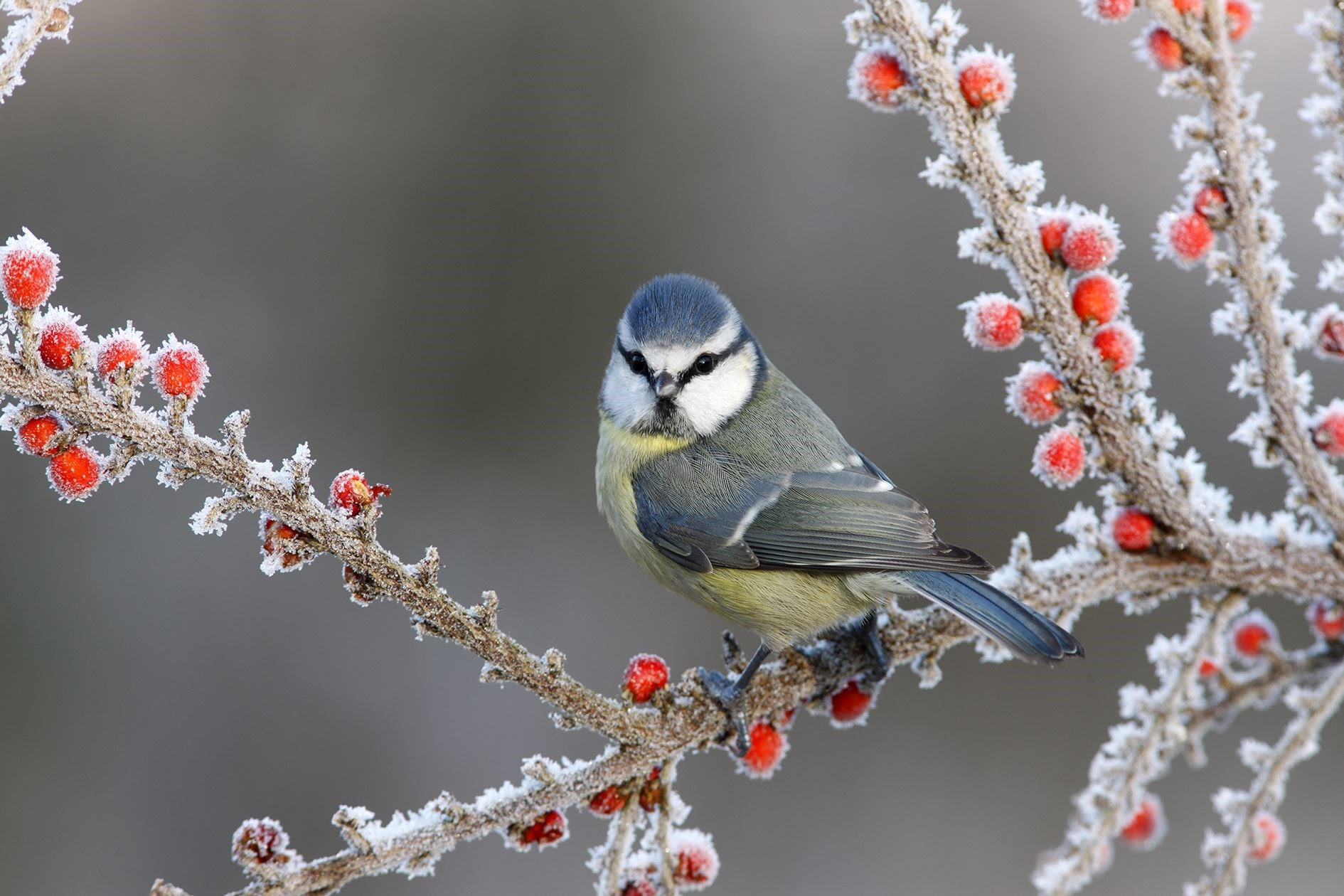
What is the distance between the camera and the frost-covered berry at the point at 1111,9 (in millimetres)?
1559

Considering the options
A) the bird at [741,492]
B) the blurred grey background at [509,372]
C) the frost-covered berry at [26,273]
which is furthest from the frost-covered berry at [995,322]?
the blurred grey background at [509,372]

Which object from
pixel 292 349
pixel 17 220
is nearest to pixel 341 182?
pixel 292 349

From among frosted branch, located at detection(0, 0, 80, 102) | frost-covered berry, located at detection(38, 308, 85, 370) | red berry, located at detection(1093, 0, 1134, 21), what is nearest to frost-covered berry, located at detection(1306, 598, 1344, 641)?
red berry, located at detection(1093, 0, 1134, 21)

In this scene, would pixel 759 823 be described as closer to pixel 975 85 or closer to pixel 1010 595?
pixel 1010 595

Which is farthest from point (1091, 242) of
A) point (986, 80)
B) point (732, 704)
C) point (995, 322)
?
point (732, 704)

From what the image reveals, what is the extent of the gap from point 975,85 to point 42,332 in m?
1.23

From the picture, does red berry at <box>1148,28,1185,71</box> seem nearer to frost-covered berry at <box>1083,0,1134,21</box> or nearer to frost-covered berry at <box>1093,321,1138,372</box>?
frost-covered berry at <box>1083,0,1134,21</box>

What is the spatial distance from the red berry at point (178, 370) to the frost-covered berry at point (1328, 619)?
186cm

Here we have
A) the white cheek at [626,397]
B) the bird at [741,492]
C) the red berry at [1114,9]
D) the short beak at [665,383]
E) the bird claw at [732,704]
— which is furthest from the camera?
the white cheek at [626,397]

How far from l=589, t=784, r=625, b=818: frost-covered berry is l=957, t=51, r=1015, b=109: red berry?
44.2 inches

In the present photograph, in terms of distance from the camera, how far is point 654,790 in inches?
66.6

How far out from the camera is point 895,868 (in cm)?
397

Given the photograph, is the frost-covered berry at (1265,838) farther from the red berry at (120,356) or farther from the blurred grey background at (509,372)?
the blurred grey background at (509,372)

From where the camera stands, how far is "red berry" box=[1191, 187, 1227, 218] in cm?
164
